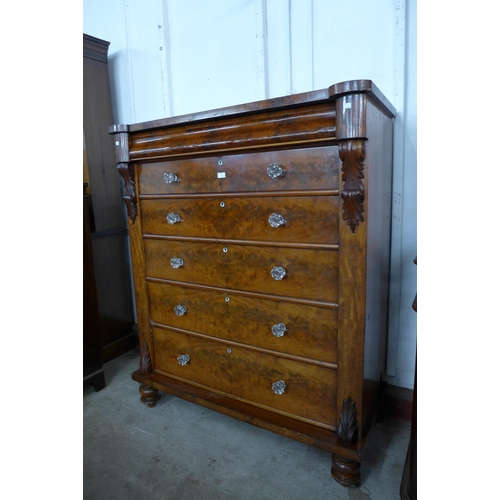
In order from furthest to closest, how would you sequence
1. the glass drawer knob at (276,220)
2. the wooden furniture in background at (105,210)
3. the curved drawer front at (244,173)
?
the wooden furniture in background at (105,210) < the glass drawer knob at (276,220) < the curved drawer front at (244,173)

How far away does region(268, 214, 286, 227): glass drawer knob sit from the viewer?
1.40 meters

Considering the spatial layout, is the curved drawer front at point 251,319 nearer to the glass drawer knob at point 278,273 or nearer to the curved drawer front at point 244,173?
the glass drawer knob at point 278,273

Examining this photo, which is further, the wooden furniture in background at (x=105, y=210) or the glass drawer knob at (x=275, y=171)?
the wooden furniture in background at (x=105, y=210)

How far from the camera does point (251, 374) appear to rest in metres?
1.61

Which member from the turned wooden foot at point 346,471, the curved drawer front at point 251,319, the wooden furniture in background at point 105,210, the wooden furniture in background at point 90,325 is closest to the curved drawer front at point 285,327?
the curved drawer front at point 251,319

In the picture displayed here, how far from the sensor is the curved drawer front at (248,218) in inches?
52.4

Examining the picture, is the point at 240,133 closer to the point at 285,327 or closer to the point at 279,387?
the point at 285,327

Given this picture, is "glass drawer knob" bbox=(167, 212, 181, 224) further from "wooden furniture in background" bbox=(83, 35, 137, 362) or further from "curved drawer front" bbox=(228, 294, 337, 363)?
"wooden furniture in background" bbox=(83, 35, 137, 362)

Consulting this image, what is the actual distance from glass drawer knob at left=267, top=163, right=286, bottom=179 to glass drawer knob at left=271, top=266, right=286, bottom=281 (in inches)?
14.4

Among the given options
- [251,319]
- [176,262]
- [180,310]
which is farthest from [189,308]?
[251,319]

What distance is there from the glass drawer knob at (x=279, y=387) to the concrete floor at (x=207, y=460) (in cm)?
36

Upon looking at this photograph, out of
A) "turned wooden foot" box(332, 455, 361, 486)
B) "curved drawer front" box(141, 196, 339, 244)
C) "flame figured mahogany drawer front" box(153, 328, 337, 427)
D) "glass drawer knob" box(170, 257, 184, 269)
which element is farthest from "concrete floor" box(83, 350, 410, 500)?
"curved drawer front" box(141, 196, 339, 244)

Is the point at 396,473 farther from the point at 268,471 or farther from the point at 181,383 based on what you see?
the point at 181,383
